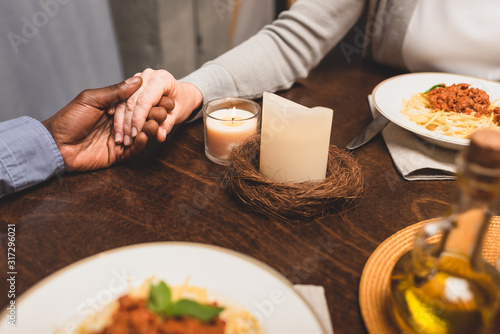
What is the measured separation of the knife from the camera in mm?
997

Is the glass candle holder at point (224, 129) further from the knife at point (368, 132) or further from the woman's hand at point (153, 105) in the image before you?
the knife at point (368, 132)

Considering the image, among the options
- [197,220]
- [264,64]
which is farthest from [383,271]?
[264,64]

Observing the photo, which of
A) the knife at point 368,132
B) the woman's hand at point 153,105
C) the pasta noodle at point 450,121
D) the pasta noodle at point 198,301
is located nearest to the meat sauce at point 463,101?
the pasta noodle at point 450,121

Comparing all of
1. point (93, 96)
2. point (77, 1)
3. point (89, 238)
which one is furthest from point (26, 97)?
point (89, 238)

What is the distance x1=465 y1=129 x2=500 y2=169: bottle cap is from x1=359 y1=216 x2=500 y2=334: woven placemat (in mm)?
267

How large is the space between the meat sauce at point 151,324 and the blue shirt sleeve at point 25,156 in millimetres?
455

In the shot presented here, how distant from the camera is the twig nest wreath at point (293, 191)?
75 centimetres

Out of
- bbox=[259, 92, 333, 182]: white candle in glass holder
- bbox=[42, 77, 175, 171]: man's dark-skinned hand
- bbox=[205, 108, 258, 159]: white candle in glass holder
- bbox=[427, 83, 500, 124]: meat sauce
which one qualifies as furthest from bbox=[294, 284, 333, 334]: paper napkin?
bbox=[427, 83, 500, 124]: meat sauce

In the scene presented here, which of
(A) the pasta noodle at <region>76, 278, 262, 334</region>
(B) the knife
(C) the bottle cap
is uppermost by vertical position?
(C) the bottle cap

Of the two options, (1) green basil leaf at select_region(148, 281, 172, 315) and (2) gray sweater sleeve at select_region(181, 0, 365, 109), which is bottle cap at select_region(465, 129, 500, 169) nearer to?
(1) green basil leaf at select_region(148, 281, 172, 315)

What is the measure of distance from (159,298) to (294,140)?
405 mm

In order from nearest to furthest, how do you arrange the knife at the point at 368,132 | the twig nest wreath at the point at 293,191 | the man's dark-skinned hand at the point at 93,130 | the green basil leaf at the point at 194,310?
the green basil leaf at the point at 194,310 → the twig nest wreath at the point at 293,191 → the man's dark-skinned hand at the point at 93,130 → the knife at the point at 368,132

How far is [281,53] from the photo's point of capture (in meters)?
1.41

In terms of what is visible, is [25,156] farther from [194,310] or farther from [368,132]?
[368,132]
